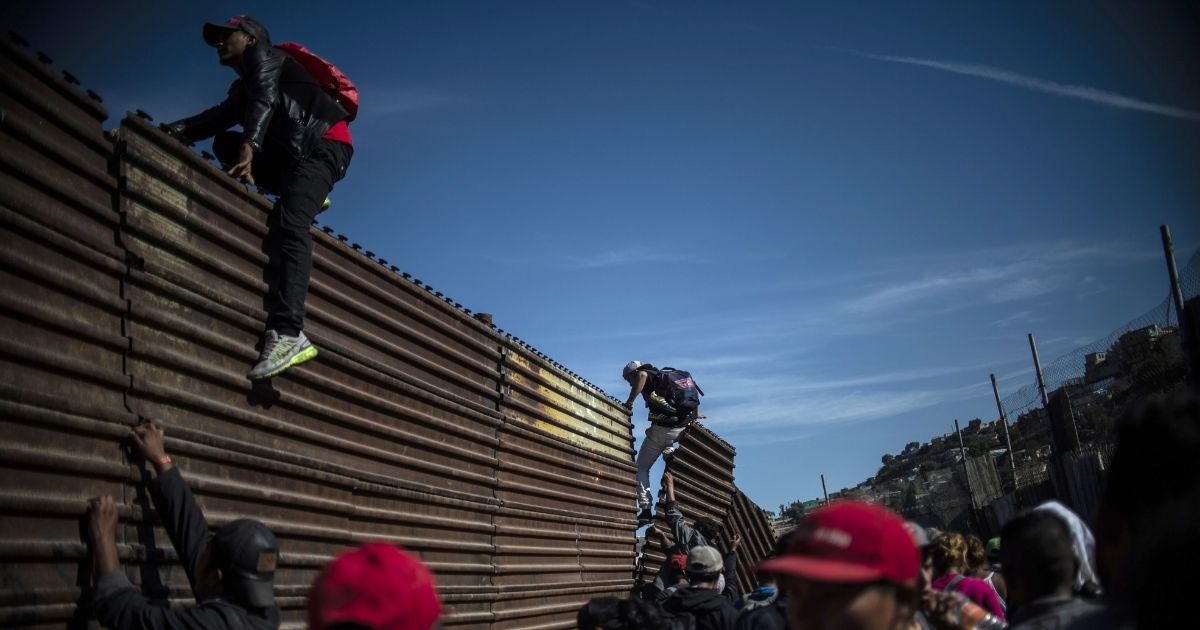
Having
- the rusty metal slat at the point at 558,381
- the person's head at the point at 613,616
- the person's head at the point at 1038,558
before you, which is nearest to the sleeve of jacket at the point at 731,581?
the rusty metal slat at the point at 558,381

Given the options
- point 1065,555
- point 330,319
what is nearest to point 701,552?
point 330,319

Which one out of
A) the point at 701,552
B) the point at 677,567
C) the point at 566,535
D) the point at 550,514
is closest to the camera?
the point at 701,552

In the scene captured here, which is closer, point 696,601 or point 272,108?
point 272,108

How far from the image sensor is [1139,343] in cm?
1131

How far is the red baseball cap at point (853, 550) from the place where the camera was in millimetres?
2080

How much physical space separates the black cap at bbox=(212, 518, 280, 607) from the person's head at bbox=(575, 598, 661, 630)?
205 cm

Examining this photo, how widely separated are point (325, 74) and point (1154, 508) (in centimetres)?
481

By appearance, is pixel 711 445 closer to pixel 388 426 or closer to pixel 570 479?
pixel 570 479

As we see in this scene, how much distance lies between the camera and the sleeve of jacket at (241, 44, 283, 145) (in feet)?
16.4

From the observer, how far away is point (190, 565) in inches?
161

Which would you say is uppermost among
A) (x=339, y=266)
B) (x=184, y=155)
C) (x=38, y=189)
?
(x=184, y=155)

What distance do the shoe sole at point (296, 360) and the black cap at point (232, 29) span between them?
5.58 feet

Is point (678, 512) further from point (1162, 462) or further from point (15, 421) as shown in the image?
point (1162, 462)

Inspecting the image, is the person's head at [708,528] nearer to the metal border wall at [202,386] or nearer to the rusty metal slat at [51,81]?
the metal border wall at [202,386]
